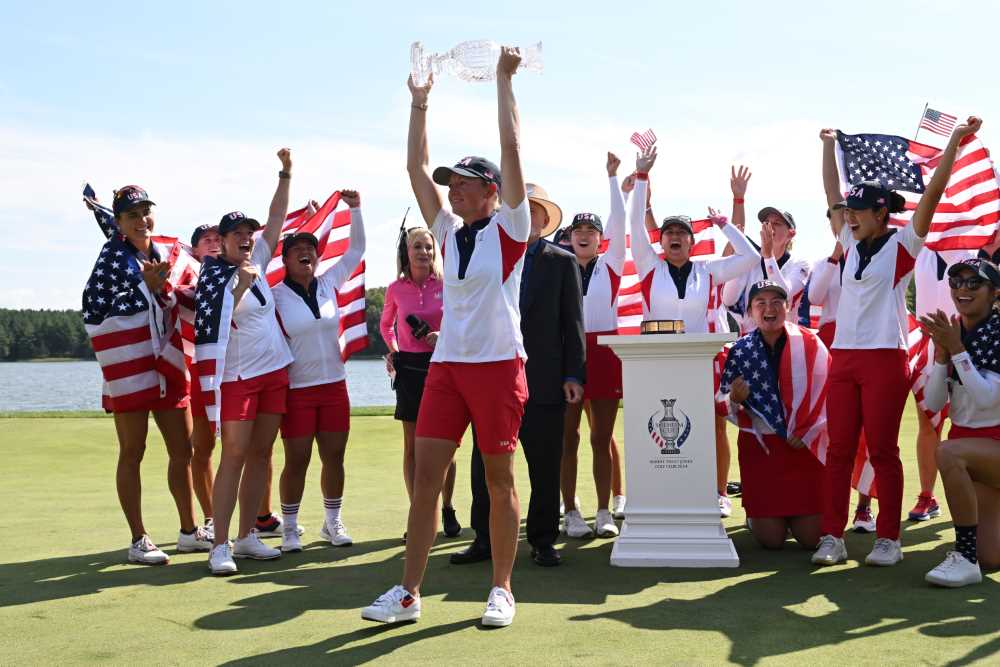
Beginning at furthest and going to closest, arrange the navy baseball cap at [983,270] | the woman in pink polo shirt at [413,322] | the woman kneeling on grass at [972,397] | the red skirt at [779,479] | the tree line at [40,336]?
the tree line at [40,336] < the woman in pink polo shirt at [413,322] < the red skirt at [779,479] < the navy baseball cap at [983,270] < the woman kneeling on grass at [972,397]

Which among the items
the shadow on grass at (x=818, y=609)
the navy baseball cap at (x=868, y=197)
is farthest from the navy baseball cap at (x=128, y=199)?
the navy baseball cap at (x=868, y=197)

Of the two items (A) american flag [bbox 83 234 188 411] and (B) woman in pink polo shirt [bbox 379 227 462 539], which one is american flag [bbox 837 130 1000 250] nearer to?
(B) woman in pink polo shirt [bbox 379 227 462 539]

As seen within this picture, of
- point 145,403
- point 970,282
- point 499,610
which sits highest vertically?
point 970,282

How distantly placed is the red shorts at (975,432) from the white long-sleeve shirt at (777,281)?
202 cm

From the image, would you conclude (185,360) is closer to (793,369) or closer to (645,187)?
(645,187)

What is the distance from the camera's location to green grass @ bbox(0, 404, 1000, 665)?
352 cm

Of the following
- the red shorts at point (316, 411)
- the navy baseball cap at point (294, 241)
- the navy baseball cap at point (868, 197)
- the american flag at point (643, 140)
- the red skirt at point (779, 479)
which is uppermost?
the american flag at point (643, 140)

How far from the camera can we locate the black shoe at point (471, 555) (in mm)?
5254

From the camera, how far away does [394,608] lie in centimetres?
391

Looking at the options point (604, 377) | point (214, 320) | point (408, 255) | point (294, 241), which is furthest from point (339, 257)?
point (604, 377)

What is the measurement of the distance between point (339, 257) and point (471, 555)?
221 centimetres

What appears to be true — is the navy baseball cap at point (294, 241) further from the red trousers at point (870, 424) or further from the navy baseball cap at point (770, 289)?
the red trousers at point (870, 424)

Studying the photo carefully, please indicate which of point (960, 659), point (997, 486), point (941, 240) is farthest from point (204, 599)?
point (941, 240)

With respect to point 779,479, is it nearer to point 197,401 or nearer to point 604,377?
point 604,377
